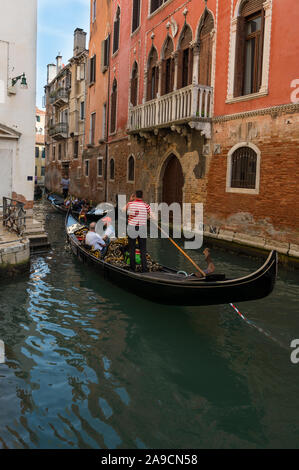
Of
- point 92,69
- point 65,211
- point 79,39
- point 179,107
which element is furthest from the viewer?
point 79,39

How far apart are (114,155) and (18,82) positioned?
27.1ft

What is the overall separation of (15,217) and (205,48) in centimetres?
659

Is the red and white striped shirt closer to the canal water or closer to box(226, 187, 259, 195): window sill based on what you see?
the canal water

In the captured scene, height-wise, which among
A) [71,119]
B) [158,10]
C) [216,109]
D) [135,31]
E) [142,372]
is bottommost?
[142,372]

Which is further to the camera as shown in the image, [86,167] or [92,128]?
[86,167]

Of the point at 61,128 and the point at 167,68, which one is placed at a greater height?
the point at 61,128

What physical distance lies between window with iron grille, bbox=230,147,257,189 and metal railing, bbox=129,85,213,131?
155cm

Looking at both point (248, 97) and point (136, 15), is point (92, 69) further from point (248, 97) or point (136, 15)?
point (248, 97)

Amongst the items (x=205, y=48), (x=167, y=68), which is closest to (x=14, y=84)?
(x=205, y=48)

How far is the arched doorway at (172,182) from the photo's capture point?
12461 mm

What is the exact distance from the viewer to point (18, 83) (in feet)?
31.8

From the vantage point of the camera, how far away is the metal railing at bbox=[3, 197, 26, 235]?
8086 millimetres

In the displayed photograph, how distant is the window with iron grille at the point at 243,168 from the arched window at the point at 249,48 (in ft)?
Answer: 4.48

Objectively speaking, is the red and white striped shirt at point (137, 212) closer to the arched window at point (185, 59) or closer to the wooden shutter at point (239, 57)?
the wooden shutter at point (239, 57)
